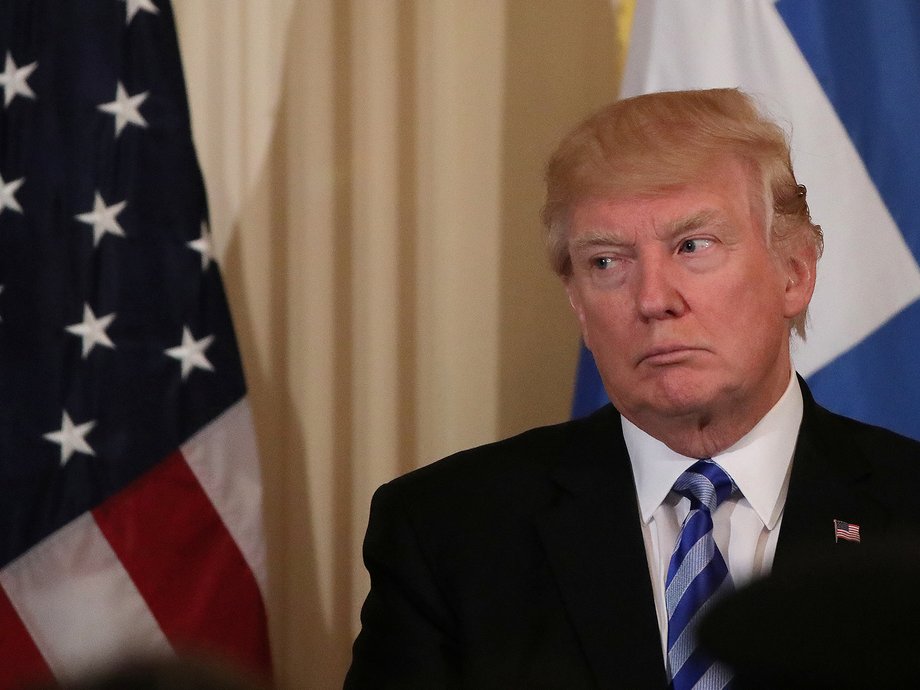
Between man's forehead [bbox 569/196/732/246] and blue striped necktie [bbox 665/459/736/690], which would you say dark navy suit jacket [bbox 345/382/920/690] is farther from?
man's forehead [bbox 569/196/732/246]

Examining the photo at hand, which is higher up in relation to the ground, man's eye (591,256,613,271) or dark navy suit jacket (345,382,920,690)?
man's eye (591,256,613,271)

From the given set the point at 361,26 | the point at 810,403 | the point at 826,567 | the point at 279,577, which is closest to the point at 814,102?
the point at 810,403

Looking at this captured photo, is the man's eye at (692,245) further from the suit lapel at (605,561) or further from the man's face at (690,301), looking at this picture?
the suit lapel at (605,561)

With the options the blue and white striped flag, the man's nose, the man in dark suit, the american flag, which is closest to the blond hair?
the man in dark suit

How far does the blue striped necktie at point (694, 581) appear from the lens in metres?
1.59

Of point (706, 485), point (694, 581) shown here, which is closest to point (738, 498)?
point (706, 485)

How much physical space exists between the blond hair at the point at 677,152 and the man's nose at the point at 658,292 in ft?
0.36

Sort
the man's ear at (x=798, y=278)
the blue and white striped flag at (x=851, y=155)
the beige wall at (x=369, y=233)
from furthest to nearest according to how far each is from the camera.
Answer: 1. the beige wall at (x=369, y=233)
2. the blue and white striped flag at (x=851, y=155)
3. the man's ear at (x=798, y=278)

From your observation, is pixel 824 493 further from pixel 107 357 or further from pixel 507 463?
pixel 107 357

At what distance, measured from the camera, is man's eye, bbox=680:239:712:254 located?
5.67 feet

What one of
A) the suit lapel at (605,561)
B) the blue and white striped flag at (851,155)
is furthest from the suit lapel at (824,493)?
the blue and white striped flag at (851,155)

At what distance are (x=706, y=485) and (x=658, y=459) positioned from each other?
10 cm

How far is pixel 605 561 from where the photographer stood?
1723 mm

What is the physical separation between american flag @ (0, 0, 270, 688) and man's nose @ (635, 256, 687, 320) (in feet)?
3.92
